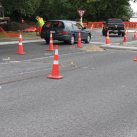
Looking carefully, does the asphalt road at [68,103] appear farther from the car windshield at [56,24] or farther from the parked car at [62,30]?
the car windshield at [56,24]

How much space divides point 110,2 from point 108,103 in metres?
57.9

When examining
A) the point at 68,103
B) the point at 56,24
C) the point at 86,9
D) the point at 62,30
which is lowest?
the point at 68,103

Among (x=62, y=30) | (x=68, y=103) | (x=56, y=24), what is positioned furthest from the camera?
(x=56, y=24)

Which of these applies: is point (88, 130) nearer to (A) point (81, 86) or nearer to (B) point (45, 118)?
(B) point (45, 118)

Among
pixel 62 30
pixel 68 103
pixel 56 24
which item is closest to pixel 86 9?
pixel 56 24

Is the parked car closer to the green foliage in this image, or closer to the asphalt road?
the asphalt road

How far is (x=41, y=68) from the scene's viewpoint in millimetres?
10531

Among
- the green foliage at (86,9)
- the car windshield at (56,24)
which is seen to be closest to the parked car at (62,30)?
the car windshield at (56,24)

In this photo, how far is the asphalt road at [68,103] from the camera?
4.60m

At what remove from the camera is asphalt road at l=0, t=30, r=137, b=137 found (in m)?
4.60

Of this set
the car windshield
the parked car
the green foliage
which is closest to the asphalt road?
the parked car

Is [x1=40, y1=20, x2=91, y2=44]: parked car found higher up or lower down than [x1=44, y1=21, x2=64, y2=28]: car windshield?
lower down

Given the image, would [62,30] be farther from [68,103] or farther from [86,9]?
[86,9]

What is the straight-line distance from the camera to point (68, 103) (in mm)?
6102
